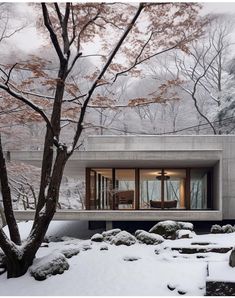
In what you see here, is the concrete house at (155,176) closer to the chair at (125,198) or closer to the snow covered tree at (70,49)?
the chair at (125,198)

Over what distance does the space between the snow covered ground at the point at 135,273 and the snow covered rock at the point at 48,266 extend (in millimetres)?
114

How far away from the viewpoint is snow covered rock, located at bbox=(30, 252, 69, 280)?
7.94 meters

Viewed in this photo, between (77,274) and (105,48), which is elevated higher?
(105,48)

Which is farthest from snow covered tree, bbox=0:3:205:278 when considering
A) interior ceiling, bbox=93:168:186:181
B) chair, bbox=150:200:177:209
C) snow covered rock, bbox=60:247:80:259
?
chair, bbox=150:200:177:209

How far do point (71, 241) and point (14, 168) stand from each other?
8078 millimetres

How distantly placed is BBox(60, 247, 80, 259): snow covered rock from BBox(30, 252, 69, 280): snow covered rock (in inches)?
34.6

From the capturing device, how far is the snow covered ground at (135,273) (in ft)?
23.5

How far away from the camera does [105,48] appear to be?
9516 millimetres

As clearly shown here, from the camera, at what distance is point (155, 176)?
15.0 metres

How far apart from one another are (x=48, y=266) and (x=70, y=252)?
1516 millimetres

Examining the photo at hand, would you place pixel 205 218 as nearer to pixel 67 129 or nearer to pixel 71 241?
pixel 71 241

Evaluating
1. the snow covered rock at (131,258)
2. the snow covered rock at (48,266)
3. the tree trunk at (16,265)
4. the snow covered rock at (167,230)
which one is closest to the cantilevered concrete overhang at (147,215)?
the snow covered rock at (167,230)

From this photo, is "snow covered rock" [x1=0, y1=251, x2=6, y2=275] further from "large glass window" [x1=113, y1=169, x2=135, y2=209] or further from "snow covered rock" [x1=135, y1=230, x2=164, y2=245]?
"large glass window" [x1=113, y1=169, x2=135, y2=209]

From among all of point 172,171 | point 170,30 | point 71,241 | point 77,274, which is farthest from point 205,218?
point 170,30
